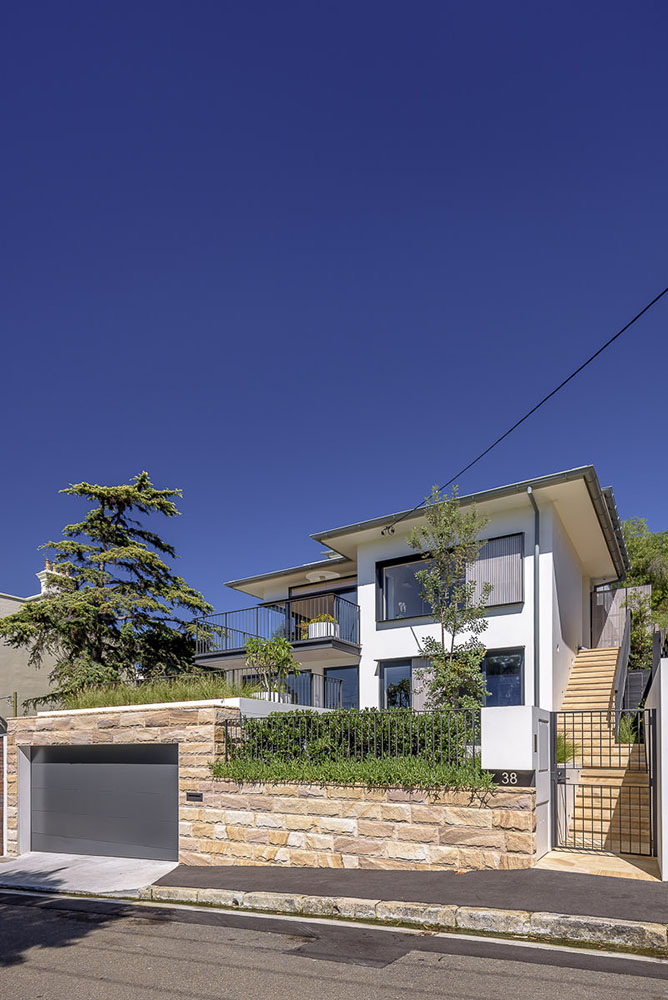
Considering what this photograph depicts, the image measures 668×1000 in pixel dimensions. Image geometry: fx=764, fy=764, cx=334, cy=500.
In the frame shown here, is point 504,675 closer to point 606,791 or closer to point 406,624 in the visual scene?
point 406,624

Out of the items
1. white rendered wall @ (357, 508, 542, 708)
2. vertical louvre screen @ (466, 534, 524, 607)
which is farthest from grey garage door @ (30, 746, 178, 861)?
vertical louvre screen @ (466, 534, 524, 607)

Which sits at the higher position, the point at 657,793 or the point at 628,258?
the point at 628,258

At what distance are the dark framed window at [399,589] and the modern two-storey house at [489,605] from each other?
3 cm

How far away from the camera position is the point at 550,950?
7004mm

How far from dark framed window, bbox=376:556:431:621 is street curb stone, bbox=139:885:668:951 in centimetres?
1025

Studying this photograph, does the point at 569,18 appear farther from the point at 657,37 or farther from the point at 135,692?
the point at 135,692

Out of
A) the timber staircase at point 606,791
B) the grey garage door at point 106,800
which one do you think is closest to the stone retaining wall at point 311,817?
the grey garage door at point 106,800

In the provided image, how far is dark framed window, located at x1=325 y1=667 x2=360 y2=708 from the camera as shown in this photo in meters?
21.0

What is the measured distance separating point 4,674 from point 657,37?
95.9 ft

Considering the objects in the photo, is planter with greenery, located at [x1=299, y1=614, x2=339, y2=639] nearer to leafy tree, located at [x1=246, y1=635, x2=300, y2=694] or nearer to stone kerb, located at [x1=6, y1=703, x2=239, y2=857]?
leafy tree, located at [x1=246, y1=635, x2=300, y2=694]

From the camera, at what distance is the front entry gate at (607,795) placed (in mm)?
10898

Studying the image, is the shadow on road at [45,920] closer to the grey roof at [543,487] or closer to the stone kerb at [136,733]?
the stone kerb at [136,733]

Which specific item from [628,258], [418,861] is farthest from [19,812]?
[628,258]

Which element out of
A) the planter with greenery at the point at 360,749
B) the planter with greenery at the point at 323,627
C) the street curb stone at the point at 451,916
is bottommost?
the street curb stone at the point at 451,916
